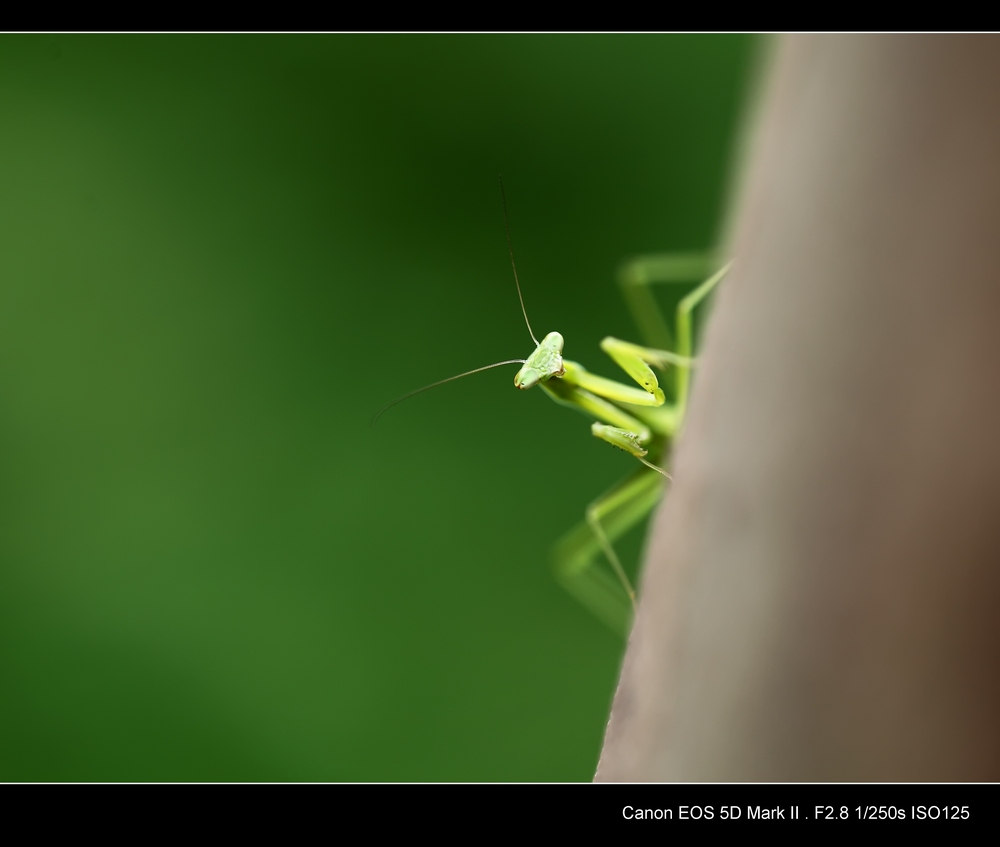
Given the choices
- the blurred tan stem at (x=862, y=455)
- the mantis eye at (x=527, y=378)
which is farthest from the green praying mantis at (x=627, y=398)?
the blurred tan stem at (x=862, y=455)

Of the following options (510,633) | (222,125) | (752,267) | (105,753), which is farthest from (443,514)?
(752,267)

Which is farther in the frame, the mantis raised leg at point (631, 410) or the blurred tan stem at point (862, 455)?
the mantis raised leg at point (631, 410)

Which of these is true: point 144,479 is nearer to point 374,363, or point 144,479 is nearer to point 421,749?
point 374,363

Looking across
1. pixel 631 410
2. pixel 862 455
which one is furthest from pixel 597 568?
pixel 862 455

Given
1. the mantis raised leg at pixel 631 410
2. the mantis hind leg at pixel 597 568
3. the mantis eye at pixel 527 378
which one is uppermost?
the mantis eye at pixel 527 378

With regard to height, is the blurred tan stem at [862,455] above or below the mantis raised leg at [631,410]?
above

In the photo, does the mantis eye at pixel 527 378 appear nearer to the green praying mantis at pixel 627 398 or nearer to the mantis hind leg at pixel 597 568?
the green praying mantis at pixel 627 398

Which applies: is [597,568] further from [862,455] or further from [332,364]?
[862,455]
